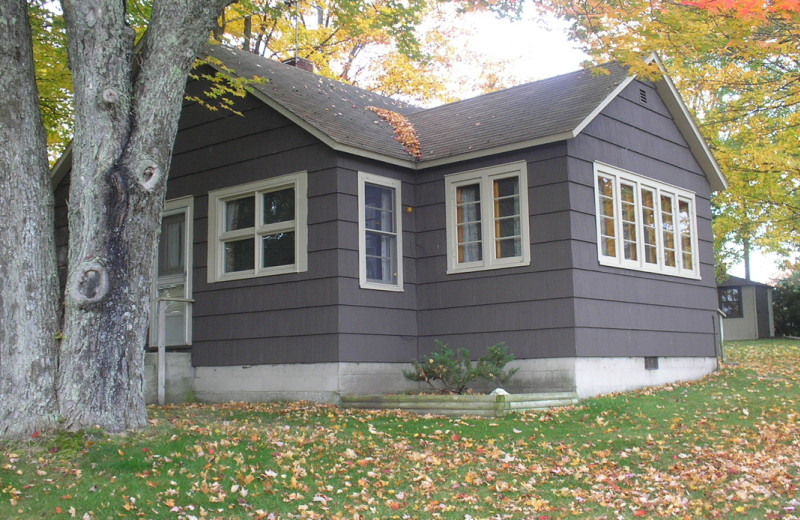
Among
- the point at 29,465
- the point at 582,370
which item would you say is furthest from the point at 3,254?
the point at 582,370

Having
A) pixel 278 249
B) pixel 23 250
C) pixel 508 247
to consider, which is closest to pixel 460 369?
pixel 508 247

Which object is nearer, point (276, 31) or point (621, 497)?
point (621, 497)

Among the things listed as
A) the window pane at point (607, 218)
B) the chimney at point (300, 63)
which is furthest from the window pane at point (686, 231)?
the chimney at point (300, 63)

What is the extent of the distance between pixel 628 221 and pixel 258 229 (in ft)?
18.4

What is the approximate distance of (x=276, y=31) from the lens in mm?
26609

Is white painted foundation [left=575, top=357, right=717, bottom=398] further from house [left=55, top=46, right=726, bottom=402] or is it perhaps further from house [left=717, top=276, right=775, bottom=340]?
A: house [left=717, top=276, right=775, bottom=340]

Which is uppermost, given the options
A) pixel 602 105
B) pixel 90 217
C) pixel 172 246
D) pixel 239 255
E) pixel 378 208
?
pixel 602 105

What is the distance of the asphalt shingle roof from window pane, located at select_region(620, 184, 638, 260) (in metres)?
1.62

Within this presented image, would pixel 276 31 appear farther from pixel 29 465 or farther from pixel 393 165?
pixel 29 465

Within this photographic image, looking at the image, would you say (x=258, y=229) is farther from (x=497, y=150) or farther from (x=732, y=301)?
(x=732, y=301)

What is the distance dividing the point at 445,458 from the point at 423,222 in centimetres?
554

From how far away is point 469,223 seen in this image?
1292 centimetres

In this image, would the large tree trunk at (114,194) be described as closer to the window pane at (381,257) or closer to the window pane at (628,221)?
the window pane at (381,257)

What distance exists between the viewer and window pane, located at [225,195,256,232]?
13.3 metres
